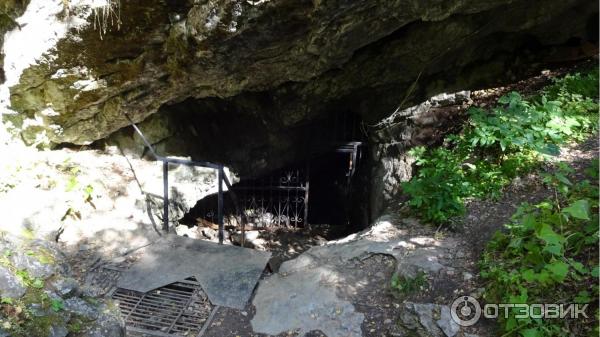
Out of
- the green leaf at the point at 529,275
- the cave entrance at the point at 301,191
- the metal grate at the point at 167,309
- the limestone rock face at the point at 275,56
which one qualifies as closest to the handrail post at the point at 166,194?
the limestone rock face at the point at 275,56

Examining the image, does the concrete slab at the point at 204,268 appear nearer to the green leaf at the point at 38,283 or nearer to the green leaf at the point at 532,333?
the green leaf at the point at 38,283

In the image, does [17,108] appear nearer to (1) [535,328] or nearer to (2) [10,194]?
(2) [10,194]

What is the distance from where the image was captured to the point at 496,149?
5.26 metres

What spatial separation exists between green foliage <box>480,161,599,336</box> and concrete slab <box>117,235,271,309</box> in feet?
7.90

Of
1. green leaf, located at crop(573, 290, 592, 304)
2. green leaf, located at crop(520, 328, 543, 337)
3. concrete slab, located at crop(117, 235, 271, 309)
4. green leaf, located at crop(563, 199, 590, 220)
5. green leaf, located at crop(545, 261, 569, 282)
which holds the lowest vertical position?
concrete slab, located at crop(117, 235, 271, 309)

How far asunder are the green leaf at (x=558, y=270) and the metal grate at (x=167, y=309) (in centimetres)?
306

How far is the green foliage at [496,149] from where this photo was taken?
4.88m

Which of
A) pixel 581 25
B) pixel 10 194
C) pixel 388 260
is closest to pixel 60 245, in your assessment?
pixel 10 194

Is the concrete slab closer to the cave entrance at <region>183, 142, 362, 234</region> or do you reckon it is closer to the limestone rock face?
the limestone rock face

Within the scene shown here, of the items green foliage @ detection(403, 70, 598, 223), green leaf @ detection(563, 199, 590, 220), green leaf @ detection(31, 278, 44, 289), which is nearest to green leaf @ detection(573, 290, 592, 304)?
green leaf @ detection(563, 199, 590, 220)

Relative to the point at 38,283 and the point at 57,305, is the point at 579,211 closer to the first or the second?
the point at 57,305

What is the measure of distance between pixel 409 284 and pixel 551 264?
125 centimetres

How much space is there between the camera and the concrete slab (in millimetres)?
4523

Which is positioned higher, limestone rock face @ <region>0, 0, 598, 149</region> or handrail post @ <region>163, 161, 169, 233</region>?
limestone rock face @ <region>0, 0, 598, 149</region>
